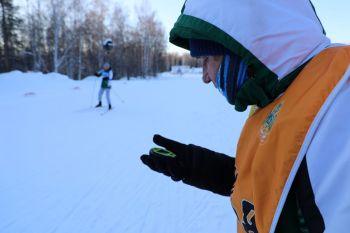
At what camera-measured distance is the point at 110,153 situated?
5.47 metres

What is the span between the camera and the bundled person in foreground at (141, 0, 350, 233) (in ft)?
2.02

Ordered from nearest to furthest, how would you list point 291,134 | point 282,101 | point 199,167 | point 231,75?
point 291,134 < point 282,101 < point 231,75 < point 199,167

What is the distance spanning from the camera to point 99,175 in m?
4.46

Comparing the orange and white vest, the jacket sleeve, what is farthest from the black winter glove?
the orange and white vest

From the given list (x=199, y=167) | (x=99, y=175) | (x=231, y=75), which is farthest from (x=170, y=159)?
(x=99, y=175)

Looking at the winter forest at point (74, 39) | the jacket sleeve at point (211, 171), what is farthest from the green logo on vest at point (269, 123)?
the winter forest at point (74, 39)

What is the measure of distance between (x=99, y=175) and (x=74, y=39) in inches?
969

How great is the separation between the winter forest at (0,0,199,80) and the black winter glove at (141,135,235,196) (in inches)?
967

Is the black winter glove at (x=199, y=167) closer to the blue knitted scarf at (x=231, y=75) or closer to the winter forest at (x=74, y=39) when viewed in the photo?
the blue knitted scarf at (x=231, y=75)

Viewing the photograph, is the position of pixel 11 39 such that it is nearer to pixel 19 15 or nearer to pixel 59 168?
pixel 19 15

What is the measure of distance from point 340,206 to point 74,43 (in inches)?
1151

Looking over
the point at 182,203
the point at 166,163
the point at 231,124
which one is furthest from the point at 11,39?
the point at 166,163

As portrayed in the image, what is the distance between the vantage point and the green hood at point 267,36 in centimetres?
81

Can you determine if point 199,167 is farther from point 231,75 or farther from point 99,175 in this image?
point 99,175
